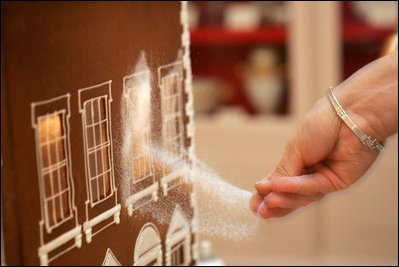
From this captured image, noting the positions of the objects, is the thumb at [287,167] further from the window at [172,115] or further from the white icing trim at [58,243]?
the white icing trim at [58,243]

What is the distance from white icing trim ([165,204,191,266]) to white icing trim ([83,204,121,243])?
89mm

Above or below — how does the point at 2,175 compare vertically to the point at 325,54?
above

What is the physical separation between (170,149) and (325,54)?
2145 millimetres

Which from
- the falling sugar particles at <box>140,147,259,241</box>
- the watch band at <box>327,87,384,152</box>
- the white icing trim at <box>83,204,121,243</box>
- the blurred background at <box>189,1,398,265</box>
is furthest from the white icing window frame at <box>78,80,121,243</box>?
the blurred background at <box>189,1,398,265</box>

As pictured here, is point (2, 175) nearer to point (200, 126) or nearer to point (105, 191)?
point (105, 191)

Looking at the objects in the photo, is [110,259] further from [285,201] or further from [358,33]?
[358,33]

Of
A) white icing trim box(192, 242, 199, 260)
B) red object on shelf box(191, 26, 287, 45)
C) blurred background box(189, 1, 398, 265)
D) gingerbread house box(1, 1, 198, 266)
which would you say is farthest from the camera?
red object on shelf box(191, 26, 287, 45)

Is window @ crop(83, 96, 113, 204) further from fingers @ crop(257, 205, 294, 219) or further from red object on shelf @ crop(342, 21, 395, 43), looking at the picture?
red object on shelf @ crop(342, 21, 395, 43)

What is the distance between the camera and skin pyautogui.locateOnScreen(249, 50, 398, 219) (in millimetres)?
768

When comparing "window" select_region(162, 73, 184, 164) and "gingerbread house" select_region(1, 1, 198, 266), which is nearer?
"gingerbread house" select_region(1, 1, 198, 266)

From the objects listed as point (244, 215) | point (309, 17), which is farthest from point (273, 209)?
point (309, 17)

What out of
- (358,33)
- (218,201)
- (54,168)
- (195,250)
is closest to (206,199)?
(218,201)

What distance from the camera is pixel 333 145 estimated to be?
82 cm

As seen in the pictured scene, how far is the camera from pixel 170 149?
79 centimetres
